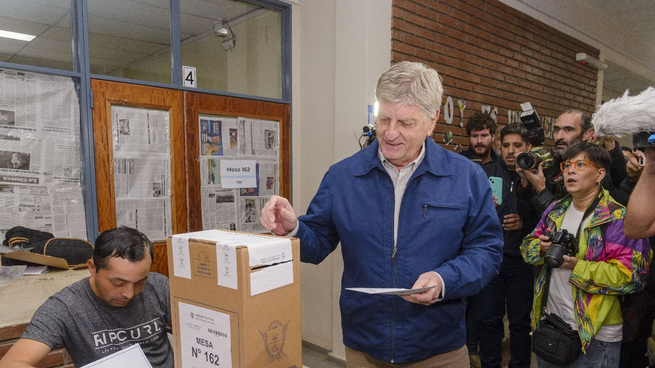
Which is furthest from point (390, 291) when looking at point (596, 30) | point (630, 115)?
point (596, 30)

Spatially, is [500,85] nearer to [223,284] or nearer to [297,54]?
[297,54]

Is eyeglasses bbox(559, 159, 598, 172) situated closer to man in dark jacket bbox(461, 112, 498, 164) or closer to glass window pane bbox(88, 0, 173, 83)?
man in dark jacket bbox(461, 112, 498, 164)

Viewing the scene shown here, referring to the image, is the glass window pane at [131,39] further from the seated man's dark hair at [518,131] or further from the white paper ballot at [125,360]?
the seated man's dark hair at [518,131]

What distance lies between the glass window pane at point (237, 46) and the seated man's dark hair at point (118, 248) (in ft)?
5.84

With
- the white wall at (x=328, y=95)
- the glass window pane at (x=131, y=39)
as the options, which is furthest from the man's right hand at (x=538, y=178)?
the glass window pane at (x=131, y=39)

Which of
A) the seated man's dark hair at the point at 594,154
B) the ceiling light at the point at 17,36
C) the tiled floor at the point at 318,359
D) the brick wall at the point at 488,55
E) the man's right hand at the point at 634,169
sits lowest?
the tiled floor at the point at 318,359

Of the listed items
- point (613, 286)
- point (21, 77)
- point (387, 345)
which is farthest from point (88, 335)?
point (613, 286)

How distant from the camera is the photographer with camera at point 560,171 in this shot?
7.46 ft

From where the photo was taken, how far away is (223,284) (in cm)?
94

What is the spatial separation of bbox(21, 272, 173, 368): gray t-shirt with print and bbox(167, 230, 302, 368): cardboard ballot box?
1.62ft

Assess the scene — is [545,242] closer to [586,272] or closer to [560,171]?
[586,272]

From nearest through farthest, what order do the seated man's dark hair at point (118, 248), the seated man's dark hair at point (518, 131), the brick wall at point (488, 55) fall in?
the seated man's dark hair at point (118, 248)
the seated man's dark hair at point (518, 131)
the brick wall at point (488, 55)

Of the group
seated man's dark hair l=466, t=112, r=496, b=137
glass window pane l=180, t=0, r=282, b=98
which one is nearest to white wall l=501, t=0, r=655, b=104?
seated man's dark hair l=466, t=112, r=496, b=137

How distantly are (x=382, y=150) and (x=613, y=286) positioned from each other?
121 cm
